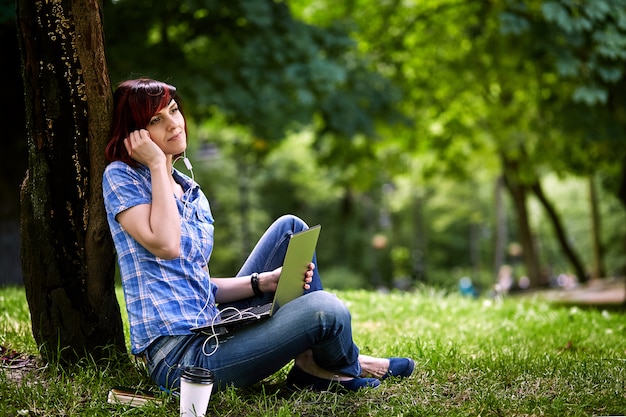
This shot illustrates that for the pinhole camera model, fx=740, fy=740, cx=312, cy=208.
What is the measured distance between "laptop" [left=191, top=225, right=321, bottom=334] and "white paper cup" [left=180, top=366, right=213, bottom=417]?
0.70 ft

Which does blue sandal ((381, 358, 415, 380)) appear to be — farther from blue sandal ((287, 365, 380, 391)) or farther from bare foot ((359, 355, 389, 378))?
blue sandal ((287, 365, 380, 391))

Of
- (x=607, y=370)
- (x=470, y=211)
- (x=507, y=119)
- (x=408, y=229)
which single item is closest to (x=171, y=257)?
(x=607, y=370)

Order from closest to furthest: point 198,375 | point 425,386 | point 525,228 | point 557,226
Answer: point 198,375
point 425,386
point 525,228
point 557,226

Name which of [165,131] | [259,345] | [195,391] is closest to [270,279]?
[259,345]

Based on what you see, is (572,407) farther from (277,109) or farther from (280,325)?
(277,109)

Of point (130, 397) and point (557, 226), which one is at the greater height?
point (130, 397)

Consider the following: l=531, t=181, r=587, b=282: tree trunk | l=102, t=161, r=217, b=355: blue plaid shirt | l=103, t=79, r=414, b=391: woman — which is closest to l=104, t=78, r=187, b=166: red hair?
l=103, t=79, r=414, b=391: woman

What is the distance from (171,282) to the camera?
10.8 feet

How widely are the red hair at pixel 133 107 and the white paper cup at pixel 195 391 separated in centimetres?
100

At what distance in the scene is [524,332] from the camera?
576 centimetres

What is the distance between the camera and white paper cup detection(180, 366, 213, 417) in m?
3.07

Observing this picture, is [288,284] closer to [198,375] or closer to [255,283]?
[255,283]

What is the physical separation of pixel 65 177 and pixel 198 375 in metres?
1.33

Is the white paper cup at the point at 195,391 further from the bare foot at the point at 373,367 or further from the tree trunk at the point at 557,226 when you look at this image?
the tree trunk at the point at 557,226
